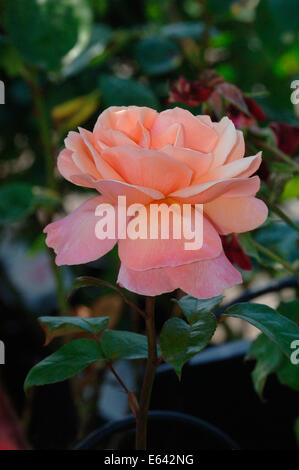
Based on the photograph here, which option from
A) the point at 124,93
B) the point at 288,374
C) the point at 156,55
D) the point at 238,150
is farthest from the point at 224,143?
the point at 156,55

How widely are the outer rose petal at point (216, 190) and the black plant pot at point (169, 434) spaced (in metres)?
0.20

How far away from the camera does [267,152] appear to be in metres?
0.47

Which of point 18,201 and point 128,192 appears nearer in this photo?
point 128,192

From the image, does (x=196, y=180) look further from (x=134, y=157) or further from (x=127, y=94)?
(x=127, y=94)

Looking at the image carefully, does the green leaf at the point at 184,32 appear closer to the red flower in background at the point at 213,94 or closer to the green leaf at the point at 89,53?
the green leaf at the point at 89,53

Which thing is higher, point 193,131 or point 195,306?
point 193,131

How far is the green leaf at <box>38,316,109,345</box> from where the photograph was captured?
333 mm

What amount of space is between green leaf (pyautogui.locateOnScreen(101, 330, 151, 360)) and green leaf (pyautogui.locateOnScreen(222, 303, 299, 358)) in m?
0.07

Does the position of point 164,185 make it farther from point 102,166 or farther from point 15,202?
point 15,202

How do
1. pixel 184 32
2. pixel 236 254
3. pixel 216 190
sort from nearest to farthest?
pixel 216 190
pixel 236 254
pixel 184 32

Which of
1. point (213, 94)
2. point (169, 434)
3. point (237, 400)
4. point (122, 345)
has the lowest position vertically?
point (237, 400)

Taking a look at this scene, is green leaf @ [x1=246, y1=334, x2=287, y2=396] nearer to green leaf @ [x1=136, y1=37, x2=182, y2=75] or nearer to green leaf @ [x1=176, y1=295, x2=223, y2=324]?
green leaf @ [x1=176, y1=295, x2=223, y2=324]

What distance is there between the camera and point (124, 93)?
66cm

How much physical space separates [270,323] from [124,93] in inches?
16.6
